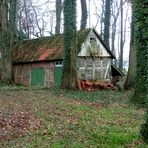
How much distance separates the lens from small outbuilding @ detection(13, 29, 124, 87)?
33.2 meters

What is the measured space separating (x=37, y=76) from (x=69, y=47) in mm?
9992

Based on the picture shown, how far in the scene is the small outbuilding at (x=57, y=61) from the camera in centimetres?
3319

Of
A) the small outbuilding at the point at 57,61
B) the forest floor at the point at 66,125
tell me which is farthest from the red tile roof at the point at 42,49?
the forest floor at the point at 66,125

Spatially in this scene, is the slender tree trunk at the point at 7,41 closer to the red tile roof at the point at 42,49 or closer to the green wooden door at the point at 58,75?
the red tile roof at the point at 42,49

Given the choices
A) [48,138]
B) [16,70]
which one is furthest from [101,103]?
[16,70]

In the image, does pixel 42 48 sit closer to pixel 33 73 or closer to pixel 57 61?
pixel 33 73

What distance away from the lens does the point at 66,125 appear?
12930 millimetres

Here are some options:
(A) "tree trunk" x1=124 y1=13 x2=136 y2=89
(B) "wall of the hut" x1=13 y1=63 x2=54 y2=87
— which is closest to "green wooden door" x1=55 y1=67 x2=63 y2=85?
(B) "wall of the hut" x1=13 y1=63 x2=54 y2=87

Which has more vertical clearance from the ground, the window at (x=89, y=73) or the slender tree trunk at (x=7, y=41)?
the slender tree trunk at (x=7, y=41)

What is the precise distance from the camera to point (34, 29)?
58.4 metres

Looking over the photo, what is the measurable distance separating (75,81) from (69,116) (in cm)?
1198

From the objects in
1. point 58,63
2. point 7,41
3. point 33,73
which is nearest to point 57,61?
point 58,63

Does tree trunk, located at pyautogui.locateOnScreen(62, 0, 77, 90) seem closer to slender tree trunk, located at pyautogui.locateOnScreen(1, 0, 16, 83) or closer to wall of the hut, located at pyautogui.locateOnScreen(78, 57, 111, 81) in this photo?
wall of the hut, located at pyautogui.locateOnScreen(78, 57, 111, 81)

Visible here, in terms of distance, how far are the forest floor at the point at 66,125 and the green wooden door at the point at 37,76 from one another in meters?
16.5
